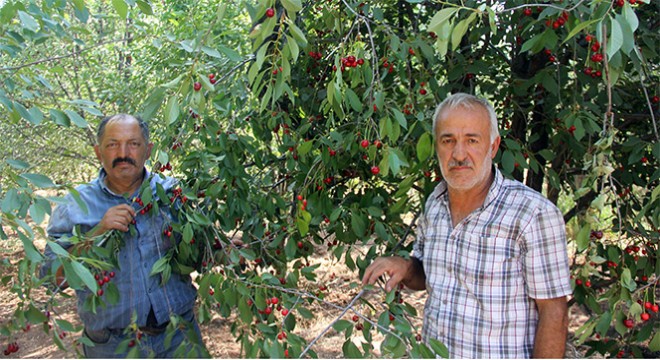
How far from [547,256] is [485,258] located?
0.56ft

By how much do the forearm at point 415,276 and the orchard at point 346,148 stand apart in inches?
3.7

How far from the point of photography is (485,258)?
1.76 metres

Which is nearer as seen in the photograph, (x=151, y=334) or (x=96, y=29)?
(x=151, y=334)

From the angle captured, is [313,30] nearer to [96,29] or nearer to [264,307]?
[264,307]

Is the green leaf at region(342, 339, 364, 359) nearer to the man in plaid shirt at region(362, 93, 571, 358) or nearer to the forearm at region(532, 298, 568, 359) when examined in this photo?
the man in plaid shirt at region(362, 93, 571, 358)

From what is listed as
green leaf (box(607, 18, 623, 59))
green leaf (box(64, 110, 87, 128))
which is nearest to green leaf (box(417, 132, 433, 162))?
green leaf (box(607, 18, 623, 59))

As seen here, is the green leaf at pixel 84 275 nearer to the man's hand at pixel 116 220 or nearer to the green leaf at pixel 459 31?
the man's hand at pixel 116 220

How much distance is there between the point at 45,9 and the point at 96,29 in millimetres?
3647

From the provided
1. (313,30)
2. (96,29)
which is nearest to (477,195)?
(313,30)

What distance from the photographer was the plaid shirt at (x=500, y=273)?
5.52ft

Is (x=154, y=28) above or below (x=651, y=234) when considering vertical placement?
above

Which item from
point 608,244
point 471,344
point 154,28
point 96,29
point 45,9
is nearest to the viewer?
point 471,344

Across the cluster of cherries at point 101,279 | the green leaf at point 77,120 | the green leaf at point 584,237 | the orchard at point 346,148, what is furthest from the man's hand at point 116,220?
the green leaf at point 584,237

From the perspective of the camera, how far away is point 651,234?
2051 millimetres
